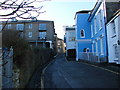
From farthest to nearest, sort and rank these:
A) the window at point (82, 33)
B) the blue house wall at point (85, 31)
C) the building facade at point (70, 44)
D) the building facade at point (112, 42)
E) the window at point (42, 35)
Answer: the window at point (42, 35) → the building facade at point (70, 44) → the window at point (82, 33) → the blue house wall at point (85, 31) → the building facade at point (112, 42)

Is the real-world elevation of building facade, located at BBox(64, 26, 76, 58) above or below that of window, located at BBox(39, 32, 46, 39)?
below

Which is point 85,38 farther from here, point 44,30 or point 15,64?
point 15,64

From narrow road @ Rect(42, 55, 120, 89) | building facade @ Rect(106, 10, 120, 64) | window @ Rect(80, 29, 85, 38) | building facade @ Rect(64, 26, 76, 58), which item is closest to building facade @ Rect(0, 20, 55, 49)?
building facade @ Rect(64, 26, 76, 58)

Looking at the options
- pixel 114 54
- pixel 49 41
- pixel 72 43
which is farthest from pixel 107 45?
pixel 49 41

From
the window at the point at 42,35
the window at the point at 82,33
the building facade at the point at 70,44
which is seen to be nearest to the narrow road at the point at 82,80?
the window at the point at 82,33

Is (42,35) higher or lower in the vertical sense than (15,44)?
higher

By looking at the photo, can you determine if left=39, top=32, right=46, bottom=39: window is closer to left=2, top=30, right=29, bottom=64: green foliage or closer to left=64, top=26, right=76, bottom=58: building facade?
left=64, top=26, right=76, bottom=58: building facade

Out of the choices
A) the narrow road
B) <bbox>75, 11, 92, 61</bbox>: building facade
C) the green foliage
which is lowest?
the narrow road

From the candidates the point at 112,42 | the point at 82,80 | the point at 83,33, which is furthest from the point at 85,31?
the point at 82,80

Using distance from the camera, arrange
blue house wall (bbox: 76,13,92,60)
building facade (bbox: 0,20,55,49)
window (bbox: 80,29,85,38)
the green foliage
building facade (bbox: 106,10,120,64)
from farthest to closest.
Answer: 1. building facade (bbox: 0,20,55,49)
2. window (bbox: 80,29,85,38)
3. blue house wall (bbox: 76,13,92,60)
4. building facade (bbox: 106,10,120,64)
5. the green foliage

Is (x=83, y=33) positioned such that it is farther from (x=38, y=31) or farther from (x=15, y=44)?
(x=15, y=44)

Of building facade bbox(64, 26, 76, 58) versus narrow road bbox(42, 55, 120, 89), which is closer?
narrow road bbox(42, 55, 120, 89)

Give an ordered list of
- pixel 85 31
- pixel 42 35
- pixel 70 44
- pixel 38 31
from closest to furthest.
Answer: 1. pixel 85 31
2. pixel 70 44
3. pixel 42 35
4. pixel 38 31

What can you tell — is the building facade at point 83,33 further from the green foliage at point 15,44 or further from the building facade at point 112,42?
the green foliage at point 15,44
